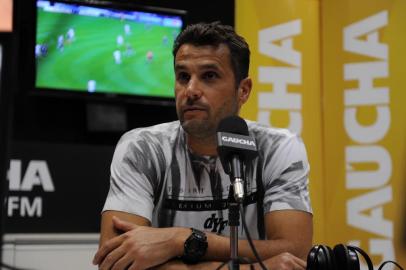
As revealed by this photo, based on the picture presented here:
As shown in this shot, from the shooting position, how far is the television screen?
351 cm

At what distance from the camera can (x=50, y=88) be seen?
3.51m

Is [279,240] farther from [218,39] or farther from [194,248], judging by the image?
[218,39]

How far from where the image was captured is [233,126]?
1414mm

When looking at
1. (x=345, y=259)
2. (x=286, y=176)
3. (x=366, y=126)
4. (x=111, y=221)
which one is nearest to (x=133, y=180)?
(x=111, y=221)

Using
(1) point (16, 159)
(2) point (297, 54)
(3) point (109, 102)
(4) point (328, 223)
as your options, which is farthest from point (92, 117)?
(4) point (328, 223)

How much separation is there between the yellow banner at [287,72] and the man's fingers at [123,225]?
2.12 m

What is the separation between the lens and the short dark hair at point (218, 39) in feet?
7.52

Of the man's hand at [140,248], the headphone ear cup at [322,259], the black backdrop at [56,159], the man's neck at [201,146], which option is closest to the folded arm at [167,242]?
the man's hand at [140,248]

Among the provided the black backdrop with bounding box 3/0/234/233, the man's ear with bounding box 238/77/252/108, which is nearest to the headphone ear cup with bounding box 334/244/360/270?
the man's ear with bounding box 238/77/252/108

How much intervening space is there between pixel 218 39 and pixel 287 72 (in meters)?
1.87

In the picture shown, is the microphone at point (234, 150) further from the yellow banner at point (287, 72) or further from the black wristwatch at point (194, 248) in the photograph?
the yellow banner at point (287, 72)

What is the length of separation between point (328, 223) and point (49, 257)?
1.85 metres

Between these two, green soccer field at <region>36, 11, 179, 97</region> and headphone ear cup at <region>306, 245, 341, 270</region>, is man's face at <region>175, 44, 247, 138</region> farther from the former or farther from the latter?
green soccer field at <region>36, 11, 179, 97</region>

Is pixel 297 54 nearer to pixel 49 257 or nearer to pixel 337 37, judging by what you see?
pixel 337 37
